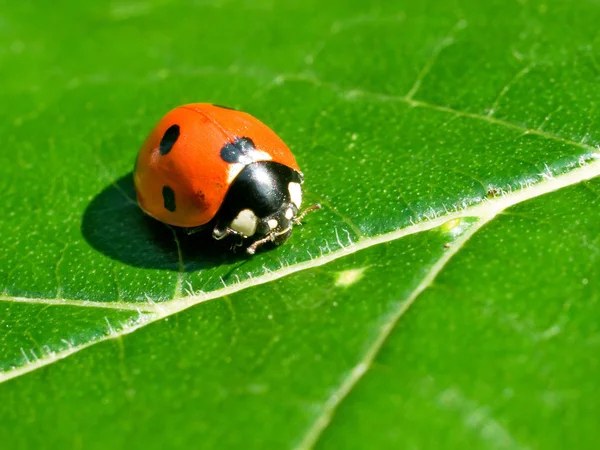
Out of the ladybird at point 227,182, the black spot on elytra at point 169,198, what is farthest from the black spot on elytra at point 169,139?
the black spot on elytra at point 169,198

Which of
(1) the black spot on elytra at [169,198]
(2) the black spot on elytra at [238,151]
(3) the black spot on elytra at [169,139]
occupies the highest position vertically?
(3) the black spot on elytra at [169,139]

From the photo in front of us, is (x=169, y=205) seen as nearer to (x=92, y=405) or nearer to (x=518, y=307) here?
(x=92, y=405)

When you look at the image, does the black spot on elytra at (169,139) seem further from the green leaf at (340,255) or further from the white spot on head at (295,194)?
the white spot on head at (295,194)

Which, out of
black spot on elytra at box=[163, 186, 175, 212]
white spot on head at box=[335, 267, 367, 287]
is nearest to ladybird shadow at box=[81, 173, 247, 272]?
black spot on elytra at box=[163, 186, 175, 212]

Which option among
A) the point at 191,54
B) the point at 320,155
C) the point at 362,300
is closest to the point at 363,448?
the point at 362,300

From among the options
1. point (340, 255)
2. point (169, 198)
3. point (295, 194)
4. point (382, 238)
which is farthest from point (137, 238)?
point (382, 238)

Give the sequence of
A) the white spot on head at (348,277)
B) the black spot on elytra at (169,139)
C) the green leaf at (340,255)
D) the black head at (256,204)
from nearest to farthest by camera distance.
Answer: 1. the green leaf at (340,255)
2. the white spot on head at (348,277)
3. the black head at (256,204)
4. the black spot on elytra at (169,139)
